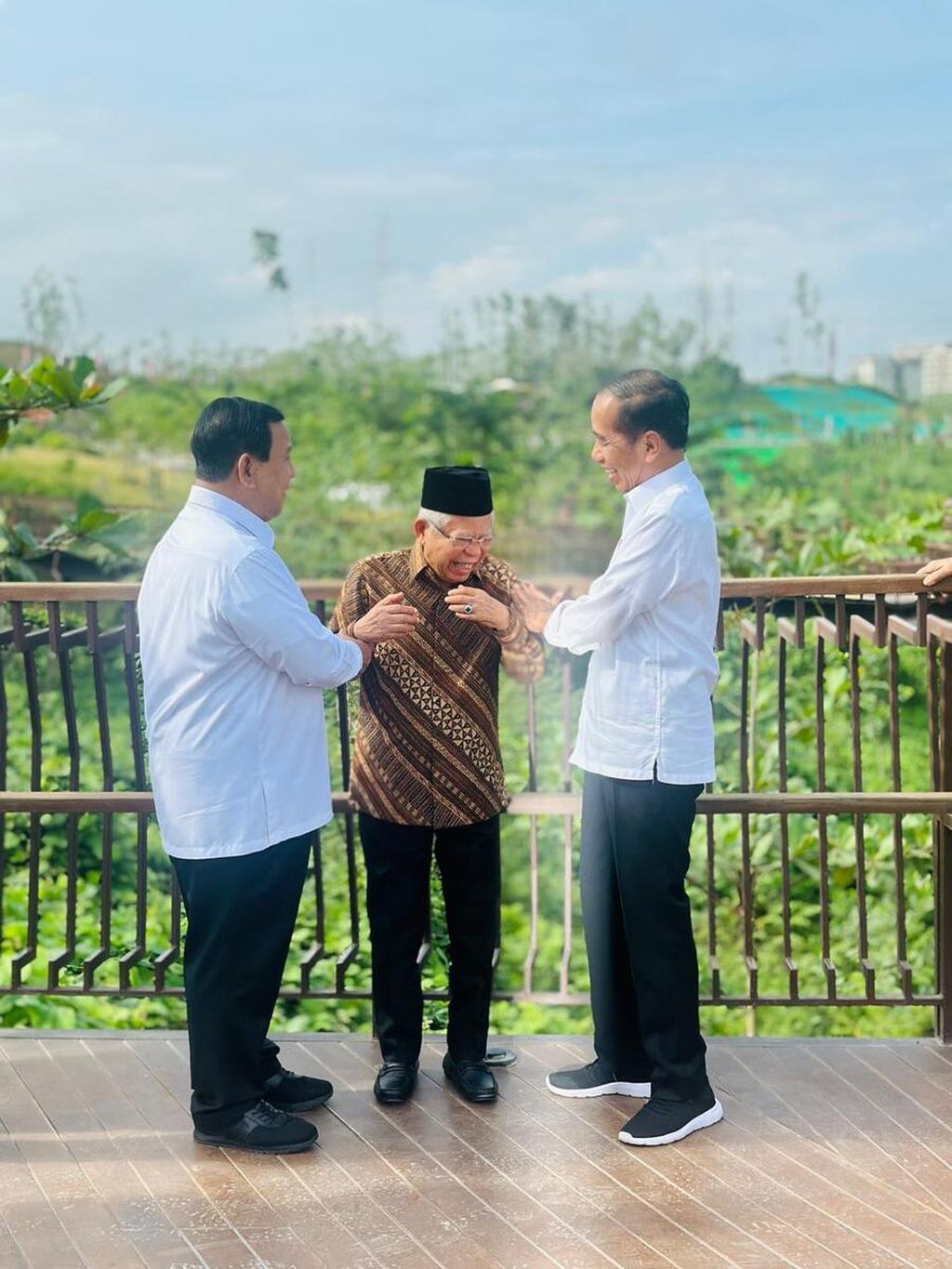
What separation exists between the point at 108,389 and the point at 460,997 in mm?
2932

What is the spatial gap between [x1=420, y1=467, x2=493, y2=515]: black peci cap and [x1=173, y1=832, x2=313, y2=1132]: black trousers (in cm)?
68

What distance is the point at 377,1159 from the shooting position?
2.79 metres

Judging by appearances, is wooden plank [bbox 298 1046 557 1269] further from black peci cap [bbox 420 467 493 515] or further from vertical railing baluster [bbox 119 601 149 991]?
black peci cap [bbox 420 467 493 515]

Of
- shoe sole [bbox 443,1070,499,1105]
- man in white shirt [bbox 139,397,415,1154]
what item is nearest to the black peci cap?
man in white shirt [bbox 139,397,415,1154]

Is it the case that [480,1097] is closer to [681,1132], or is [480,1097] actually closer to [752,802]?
[681,1132]

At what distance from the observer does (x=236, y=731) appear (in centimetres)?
267

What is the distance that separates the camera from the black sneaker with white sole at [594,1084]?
3070mm

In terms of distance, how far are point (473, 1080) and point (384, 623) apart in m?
0.98

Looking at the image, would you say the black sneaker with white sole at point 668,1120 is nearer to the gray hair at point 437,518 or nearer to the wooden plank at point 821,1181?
the wooden plank at point 821,1181

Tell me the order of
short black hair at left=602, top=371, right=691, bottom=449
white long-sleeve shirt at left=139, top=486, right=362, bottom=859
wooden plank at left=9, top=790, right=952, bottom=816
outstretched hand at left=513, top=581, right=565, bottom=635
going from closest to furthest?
white long-sleeve shirt at left=139, top=486, right=362, bottom=859 → short black hair at left=602, top=371, right=691, bottom=449 → outstretched hand at left=513, top=581, right=565, bottom=635 → wooden plank at left=9, top=790, right=952, bottom=816

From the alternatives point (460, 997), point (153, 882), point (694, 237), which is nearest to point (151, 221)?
point (694, 237)

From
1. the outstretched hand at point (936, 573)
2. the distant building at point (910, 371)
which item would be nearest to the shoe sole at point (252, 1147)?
the outstretched hand at point (936, 573)

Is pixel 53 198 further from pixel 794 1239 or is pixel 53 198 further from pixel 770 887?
pixel 794 1239

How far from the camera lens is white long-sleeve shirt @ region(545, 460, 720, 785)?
2.72 metres
